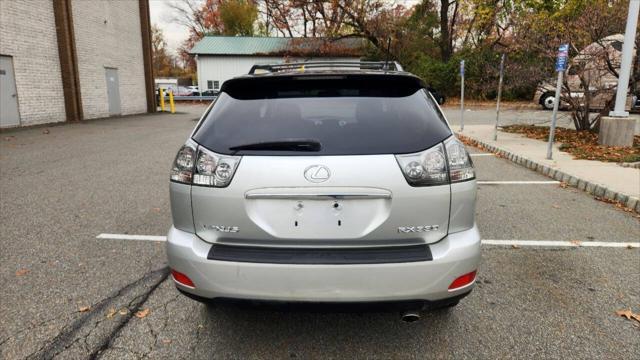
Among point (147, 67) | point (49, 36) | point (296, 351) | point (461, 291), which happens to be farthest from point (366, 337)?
point (147, 67)

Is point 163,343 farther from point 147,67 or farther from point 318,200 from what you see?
point 147,67

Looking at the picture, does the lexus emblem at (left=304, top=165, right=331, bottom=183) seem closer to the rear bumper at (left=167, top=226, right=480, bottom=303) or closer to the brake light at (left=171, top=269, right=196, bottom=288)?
the rear bumper at (left=167, top=226, right=480, bottom=303)

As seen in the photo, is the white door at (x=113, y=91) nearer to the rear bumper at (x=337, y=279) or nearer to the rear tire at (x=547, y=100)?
the rear bumper at (x=337, y=279)

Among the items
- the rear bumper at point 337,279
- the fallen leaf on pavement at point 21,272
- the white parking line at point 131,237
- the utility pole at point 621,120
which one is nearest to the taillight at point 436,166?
the rear bumper at point 337,279

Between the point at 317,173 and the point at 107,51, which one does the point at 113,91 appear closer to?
the point at 107,51

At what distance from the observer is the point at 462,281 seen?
2.30m

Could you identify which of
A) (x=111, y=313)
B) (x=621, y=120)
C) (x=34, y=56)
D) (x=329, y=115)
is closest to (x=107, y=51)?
(x=34, y=56)

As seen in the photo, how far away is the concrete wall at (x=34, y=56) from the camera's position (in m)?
14.5

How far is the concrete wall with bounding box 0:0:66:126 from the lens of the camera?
14484 millimetres

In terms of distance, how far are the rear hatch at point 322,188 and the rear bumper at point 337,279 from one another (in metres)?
0.12

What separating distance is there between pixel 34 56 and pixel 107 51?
4.74 m

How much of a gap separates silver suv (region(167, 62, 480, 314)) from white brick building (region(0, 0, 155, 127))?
15364 mm

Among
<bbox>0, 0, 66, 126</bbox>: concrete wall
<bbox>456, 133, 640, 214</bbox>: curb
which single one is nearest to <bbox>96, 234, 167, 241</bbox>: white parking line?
<bbox>456, 133, 640, 214</bbox>: curb

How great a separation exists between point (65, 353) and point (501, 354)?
2547 mm
